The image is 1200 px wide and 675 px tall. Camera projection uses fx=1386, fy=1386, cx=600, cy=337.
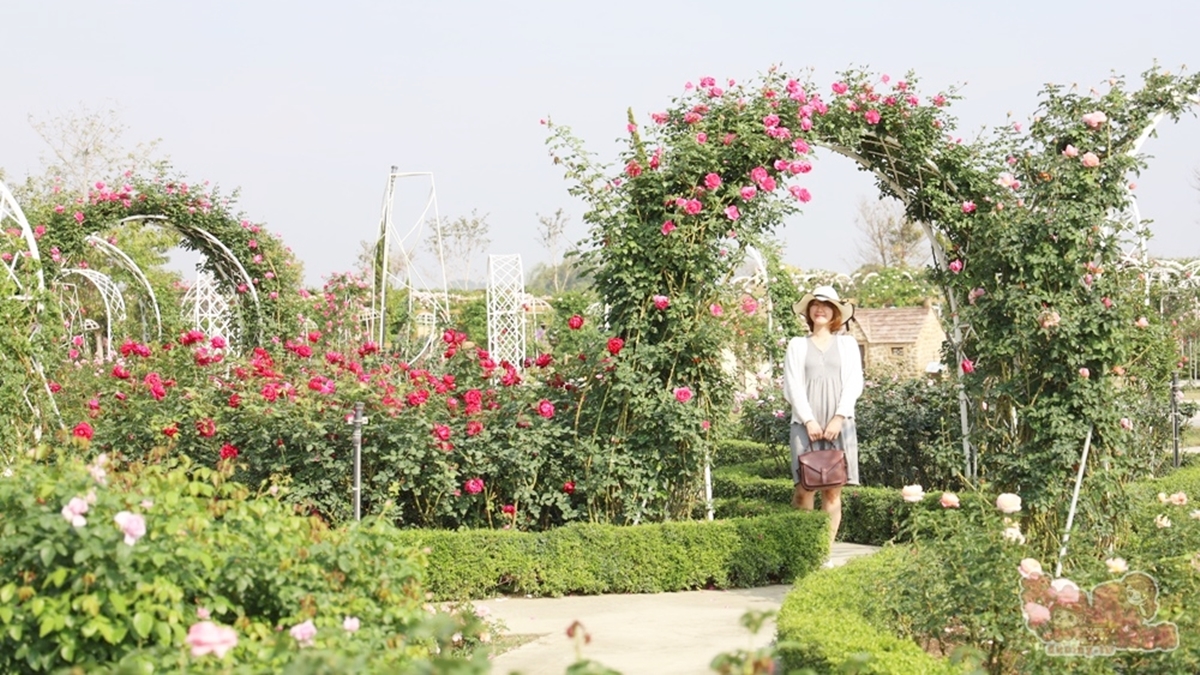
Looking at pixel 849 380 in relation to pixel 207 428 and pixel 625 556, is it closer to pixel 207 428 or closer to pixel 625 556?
pixel 625 556

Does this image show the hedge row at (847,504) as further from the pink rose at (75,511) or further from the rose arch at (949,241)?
the pink rose at (75,511)

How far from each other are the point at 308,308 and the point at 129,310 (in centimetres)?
1181

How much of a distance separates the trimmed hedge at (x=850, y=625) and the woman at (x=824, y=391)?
1183 millimetres

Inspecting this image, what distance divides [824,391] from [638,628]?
1847mm

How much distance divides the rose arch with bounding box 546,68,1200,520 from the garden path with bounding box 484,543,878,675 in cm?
100

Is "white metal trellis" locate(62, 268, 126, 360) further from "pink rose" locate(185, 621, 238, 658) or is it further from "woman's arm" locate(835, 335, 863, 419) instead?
"pink rose" locate(185, 621, 238, 658)

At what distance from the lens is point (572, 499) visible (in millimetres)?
7184

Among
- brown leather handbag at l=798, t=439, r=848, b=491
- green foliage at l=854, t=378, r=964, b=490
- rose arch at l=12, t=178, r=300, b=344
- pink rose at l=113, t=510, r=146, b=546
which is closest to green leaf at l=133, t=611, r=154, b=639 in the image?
pink rose at l=113, t=510, r=146, b=546

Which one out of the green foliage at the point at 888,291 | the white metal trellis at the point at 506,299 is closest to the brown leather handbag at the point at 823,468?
the white metal trellis at the point at 506,299

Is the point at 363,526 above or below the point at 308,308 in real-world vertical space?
below

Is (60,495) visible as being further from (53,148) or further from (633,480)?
(53,148)

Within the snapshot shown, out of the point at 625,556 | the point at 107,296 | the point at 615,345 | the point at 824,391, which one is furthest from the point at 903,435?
the point at 107,296

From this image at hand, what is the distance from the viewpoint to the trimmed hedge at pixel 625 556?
248 inches

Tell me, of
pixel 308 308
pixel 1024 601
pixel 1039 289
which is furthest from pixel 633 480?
pixel 308 308
